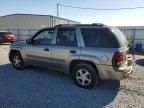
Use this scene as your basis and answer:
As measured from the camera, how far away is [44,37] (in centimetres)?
621

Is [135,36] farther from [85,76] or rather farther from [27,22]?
[27,22]

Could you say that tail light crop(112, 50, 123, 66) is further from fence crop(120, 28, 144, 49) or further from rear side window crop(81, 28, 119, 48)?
fence crop(120, 28, 144, 49)

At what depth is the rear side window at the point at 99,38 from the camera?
182 inches

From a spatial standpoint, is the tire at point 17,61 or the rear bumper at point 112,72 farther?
the tire at point 17,61

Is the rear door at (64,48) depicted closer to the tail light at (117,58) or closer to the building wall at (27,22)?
the tail light at (117,58)

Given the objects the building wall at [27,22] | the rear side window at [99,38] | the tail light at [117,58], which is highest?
the building wall at [27,22]

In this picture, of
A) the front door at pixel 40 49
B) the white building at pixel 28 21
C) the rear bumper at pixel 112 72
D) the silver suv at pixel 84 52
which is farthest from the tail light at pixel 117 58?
the white building at pixel 28 21

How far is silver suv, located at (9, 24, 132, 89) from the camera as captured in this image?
15.2ft

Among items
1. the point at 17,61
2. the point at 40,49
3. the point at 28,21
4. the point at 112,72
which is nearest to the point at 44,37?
the point at 40,49

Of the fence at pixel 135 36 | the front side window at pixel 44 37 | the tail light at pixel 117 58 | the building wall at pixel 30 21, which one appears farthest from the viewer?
the building wall at pixel 30 21

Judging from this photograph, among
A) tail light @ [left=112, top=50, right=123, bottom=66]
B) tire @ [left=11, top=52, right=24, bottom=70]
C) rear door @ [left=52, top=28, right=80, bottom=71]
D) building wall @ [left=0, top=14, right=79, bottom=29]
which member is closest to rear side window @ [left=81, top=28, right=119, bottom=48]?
tail light @ [left=112, top=50, right=123, bottom=66]

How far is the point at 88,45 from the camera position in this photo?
5016 mm

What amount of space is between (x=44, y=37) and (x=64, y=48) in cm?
115

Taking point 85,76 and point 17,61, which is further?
point 17,61
